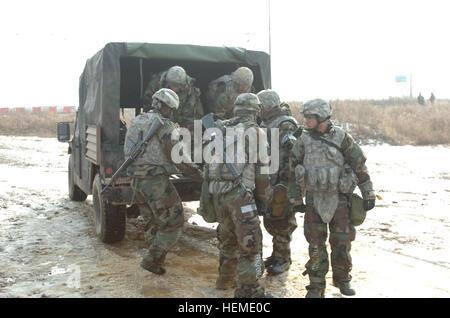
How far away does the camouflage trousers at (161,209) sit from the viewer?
15.7 ft

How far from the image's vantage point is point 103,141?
18.6 feet

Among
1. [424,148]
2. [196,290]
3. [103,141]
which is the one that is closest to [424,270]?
[196,290]

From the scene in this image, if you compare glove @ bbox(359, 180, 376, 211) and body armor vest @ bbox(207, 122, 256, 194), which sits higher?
body armor vest @ bbox(207, 122, 256, 194)

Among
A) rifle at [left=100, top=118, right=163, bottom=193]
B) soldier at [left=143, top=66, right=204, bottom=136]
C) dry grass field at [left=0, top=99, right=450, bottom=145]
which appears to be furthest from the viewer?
dry grass field at [left=0, top=99, right=450, bottom=145]

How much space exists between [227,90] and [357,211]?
284 centimetres

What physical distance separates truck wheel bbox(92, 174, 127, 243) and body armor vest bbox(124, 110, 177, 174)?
1069 mm

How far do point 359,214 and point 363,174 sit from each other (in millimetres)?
364

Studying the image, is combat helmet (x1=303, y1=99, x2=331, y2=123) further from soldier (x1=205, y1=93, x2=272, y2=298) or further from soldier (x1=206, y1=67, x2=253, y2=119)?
soldier (x1=206, y1=67, x2=253, y2=119)

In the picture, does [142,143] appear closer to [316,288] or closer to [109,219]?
[109,219]

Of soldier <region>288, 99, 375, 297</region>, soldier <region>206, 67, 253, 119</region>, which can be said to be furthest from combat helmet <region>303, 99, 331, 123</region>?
soldier <region>206, 67, 253, 119</region>

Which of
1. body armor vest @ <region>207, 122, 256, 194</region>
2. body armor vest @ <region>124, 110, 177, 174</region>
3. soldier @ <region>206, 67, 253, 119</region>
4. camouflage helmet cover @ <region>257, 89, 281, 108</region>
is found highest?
soldier @ <region>206, 67, 253, 119</region>

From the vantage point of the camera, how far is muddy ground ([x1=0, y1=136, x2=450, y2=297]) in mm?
4517
